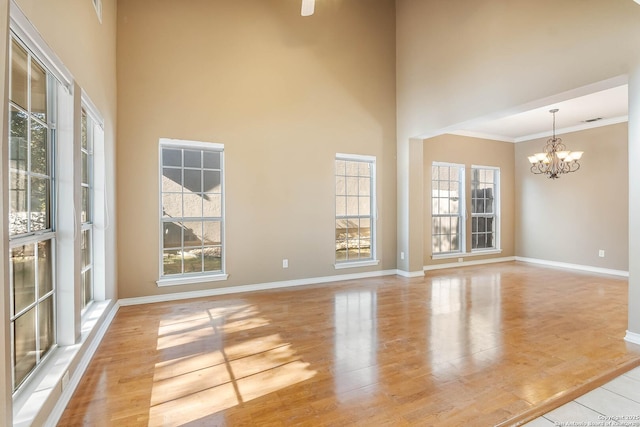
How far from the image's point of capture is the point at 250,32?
4.74 metres

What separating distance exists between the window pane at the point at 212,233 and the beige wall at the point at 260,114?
16cm

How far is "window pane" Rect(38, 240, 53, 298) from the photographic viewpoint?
208cm

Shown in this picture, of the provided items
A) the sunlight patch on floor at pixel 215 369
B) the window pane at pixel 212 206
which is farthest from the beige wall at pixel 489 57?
the sunlight patch on floor at pixel 215 369

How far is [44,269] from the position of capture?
2145mm

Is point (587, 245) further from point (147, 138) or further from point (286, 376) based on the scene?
point (147, 138)

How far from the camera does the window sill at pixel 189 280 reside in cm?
431

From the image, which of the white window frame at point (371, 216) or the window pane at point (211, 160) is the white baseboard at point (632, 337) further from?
the window pane at point (211, 160)

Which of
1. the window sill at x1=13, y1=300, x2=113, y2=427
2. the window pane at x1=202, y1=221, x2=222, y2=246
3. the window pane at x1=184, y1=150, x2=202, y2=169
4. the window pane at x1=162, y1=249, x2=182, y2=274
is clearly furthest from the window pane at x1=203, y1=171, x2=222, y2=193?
the window sill at x1=13, y1=300, x2=113, y2=427

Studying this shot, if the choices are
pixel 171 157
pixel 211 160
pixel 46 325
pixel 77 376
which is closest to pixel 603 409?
pixel 77 376

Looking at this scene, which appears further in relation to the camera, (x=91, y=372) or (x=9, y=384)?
(x=91, y=372)

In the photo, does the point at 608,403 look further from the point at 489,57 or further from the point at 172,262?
the point at 172,262

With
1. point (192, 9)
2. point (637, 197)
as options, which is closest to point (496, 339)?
point (637, 197)

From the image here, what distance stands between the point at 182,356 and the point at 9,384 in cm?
144

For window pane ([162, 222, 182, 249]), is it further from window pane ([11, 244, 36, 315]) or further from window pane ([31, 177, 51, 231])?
window pane ([11, 244, 36, 315])
